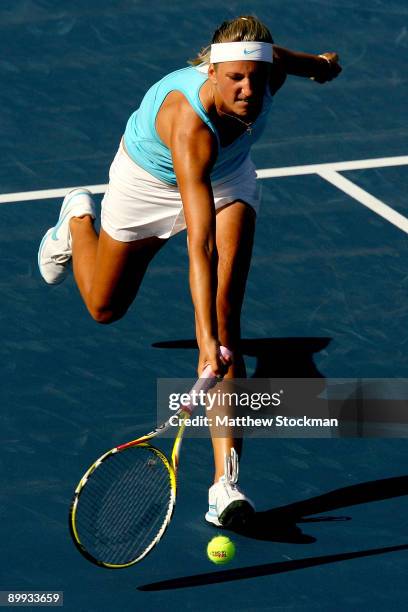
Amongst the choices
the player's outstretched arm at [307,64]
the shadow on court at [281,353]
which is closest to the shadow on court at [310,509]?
the shadow on court at [281,353]

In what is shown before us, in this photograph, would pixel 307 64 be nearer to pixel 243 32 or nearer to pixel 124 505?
pixel 243 32

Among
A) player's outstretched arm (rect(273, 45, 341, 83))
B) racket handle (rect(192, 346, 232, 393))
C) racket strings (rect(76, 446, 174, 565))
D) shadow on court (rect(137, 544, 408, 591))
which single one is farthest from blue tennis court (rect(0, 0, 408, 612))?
player's outstretched arm (rect(273, 45, 341, 83))

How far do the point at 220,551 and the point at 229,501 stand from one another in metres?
0.30

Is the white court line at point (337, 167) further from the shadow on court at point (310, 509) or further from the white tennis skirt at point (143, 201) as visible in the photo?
the shadow on court at point (310, 509)

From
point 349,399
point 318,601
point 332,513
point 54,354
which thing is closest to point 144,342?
point 54,354

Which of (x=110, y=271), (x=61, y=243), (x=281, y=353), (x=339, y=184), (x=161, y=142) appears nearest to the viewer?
(x=161, y=142)

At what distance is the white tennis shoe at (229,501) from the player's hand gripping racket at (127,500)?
14.6 inches

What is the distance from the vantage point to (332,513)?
28.8 ft

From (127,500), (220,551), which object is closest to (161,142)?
(127,500)

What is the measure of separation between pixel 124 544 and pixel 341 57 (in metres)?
6.52

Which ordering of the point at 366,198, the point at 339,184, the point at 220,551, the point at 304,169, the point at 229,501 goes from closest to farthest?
the point at 220,551 → the point at 229,501 → the point at 366,198 → the point at 339,184 → the point at 304,169

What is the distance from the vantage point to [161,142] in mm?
8953

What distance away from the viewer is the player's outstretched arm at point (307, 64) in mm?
9211

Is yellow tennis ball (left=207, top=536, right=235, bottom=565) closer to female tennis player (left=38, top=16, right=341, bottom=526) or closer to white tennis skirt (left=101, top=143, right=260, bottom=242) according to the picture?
female tennis player (left=38, top=16, right=341, bottom=526)
